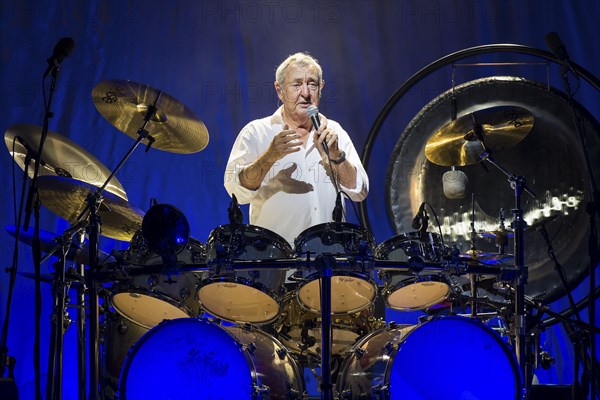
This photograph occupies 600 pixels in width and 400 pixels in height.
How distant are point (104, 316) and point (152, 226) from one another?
1.05 metres

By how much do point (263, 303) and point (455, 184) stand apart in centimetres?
216

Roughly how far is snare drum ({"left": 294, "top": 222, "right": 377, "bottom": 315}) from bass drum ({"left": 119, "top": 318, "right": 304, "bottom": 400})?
0.38m

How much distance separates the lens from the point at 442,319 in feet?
10.4

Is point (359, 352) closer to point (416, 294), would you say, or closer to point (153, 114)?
point (416, 294)

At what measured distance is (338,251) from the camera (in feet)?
10.7

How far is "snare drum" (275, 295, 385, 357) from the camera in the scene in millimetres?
3703

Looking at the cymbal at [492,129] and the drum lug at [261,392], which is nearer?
the drum lug at [261,392]

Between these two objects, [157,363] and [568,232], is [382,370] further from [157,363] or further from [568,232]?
[568,232]

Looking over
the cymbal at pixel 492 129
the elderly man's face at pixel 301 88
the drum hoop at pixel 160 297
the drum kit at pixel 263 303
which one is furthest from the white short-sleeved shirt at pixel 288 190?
the drum hoop at pixel 160 297

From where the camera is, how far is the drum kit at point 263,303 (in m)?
3.14

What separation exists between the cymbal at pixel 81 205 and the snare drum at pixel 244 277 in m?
0.70

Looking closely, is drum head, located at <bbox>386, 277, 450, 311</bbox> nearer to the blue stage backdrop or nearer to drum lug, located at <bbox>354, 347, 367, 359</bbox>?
drum lug, located at <bbox>354, 347, 367, 359</bbox>

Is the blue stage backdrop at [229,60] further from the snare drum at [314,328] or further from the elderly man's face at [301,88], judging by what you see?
the snare drum at [314,328]

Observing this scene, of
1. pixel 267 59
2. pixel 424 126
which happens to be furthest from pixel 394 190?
pixel 267 59
